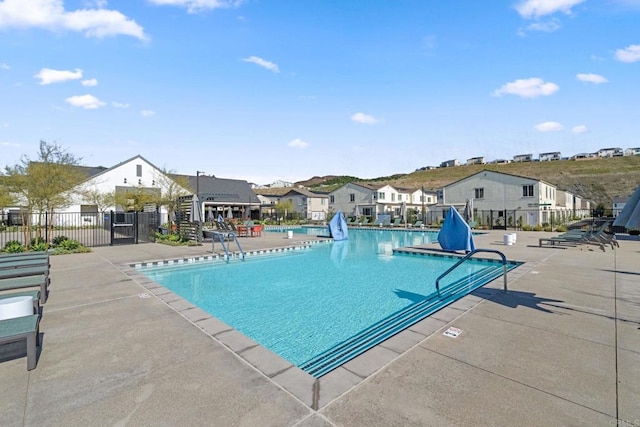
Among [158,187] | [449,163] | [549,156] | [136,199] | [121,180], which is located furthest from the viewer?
[449,163]

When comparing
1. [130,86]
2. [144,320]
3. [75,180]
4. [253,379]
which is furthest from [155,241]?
[253,379]

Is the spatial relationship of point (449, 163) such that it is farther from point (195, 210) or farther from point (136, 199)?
point (195, 210)

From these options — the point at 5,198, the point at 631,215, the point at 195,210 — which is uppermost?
the point at 5,198

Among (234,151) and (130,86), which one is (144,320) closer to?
(130,86)

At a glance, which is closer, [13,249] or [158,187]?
[13,249]

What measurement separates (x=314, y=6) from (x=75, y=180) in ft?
44.3

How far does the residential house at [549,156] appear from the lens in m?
85.3

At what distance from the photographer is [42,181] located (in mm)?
12617

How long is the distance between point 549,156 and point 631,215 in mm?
104025

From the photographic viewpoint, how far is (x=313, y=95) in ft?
59.2

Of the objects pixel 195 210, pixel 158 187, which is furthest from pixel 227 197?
pixel 195 210

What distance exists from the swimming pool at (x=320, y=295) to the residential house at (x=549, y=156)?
95.6 m

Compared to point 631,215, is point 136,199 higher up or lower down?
higher up

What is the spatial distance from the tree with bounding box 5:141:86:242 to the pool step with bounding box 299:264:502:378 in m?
14.5
